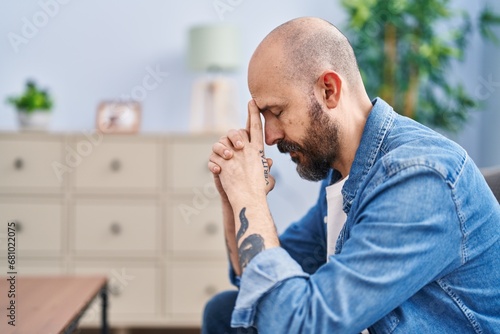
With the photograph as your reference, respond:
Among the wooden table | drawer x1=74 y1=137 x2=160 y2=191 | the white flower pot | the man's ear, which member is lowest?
the wooden table

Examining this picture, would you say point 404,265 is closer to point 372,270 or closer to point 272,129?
point 372,270

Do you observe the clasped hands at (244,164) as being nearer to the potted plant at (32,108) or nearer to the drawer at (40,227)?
the drawer at (40,227)

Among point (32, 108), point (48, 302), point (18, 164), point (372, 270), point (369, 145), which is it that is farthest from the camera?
point (32, 108)

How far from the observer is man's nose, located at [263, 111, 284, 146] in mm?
1110

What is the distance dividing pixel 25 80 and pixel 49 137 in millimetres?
624

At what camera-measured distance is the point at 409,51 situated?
2648mm

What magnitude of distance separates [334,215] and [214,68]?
1647 mm

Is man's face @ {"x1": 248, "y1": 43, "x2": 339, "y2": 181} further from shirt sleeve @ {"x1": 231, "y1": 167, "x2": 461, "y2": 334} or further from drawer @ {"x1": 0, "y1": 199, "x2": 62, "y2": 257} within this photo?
drawer @ {"x1": 0, "y1": 199, "x2": 62, "y2": 257}

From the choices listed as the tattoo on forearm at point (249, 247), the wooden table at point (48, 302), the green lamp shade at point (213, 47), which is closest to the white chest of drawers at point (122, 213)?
the green lamp shade at point (213, 47)

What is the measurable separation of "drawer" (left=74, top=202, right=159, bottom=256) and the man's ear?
5.37 ft

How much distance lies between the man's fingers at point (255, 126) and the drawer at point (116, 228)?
4.98 feet

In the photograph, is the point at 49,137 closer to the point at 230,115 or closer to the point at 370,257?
the point at 230,115

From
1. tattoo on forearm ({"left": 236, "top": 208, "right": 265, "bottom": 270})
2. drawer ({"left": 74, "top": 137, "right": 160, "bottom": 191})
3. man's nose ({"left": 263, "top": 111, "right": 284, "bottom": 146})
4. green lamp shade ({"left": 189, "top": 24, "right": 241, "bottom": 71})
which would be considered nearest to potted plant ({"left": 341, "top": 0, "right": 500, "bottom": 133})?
green lamp shade ({"left": 189, "top": 24, "right": 241, "bottom": 71})

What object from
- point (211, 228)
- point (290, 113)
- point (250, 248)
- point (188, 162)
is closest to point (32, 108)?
point (188, 162)
